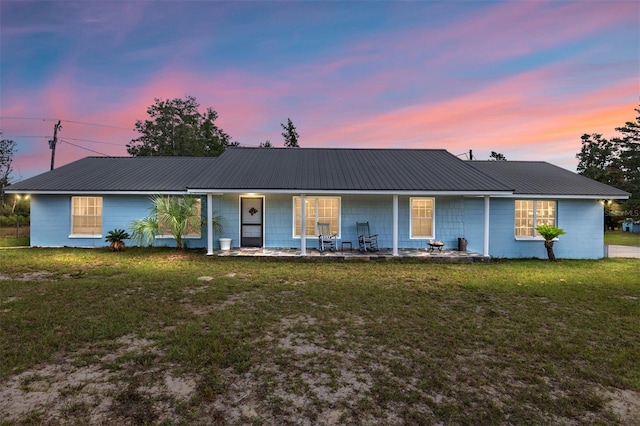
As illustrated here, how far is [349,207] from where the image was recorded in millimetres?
12352

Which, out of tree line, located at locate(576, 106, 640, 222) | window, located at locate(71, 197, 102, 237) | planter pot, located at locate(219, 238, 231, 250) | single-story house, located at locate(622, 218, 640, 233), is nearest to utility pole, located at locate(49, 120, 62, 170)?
window, located at locate(71, 197, 102, 237)

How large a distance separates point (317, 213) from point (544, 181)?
9.23m

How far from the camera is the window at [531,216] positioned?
12289 millimetres

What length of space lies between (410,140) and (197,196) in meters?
18.6

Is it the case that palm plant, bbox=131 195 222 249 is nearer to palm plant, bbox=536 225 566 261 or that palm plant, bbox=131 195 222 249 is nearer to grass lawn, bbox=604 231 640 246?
palm plant, bbox=536 225 566 261

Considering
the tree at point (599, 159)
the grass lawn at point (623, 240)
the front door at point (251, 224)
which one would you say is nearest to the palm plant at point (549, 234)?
the grass lawn at point (623, 240)

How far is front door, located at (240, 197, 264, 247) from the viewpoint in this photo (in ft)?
41.1

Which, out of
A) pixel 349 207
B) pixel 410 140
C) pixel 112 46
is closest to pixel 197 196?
pixel 349 207

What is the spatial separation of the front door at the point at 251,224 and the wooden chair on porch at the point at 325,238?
2.38 m

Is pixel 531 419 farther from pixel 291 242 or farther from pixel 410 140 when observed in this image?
pixel 410 140

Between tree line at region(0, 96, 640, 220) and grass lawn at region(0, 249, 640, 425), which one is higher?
tree line at region(0, 96, 640, 220)

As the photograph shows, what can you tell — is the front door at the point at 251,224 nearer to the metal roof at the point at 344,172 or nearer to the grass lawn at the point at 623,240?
the metal roof at the point at 344,172

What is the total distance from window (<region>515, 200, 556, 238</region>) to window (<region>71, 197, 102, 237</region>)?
647 inches

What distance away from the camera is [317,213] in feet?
40.5
